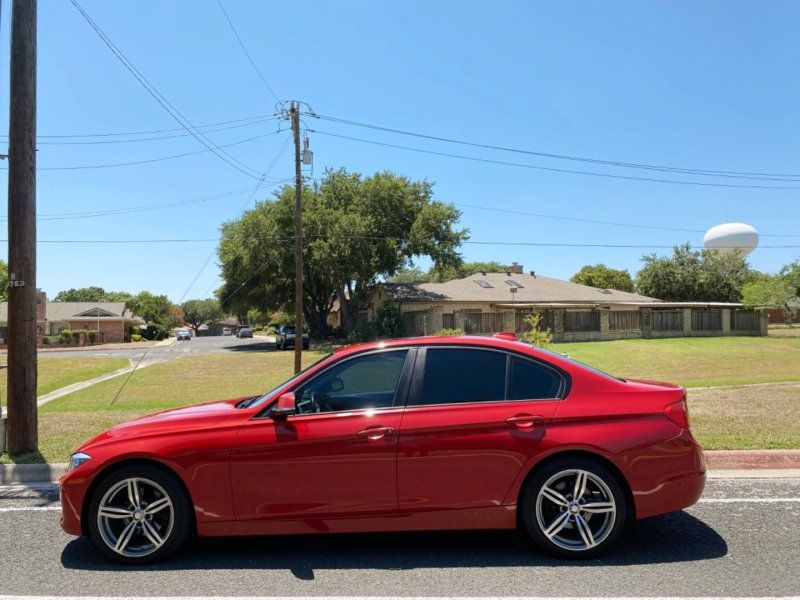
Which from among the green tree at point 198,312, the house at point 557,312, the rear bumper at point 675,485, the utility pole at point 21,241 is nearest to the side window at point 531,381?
the rear bumper at point 675,485

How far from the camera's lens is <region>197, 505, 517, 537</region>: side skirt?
4.10m

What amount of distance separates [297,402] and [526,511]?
1.80m

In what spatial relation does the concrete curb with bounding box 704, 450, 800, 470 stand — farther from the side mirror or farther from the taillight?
the side mirror

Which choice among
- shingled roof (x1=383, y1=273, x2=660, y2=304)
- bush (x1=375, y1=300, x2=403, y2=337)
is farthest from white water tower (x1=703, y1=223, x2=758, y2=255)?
bush (x1=375, y1=300, x2=403, y2=337)

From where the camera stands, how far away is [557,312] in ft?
117

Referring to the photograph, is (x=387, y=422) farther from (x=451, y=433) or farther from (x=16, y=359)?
(x=16, y=359)

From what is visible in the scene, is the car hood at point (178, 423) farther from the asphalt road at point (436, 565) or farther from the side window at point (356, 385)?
the asphalt road at point (436, 565)

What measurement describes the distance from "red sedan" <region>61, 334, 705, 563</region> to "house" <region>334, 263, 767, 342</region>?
98.5ft

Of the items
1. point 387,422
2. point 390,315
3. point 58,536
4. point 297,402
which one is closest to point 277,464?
point 297,402

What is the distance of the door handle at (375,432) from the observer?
4.10m

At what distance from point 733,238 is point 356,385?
75244mm

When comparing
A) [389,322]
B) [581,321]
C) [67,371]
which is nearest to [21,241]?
[67,371]

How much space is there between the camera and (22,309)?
7.54 meters

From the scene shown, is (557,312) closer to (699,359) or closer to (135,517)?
(699,359)
